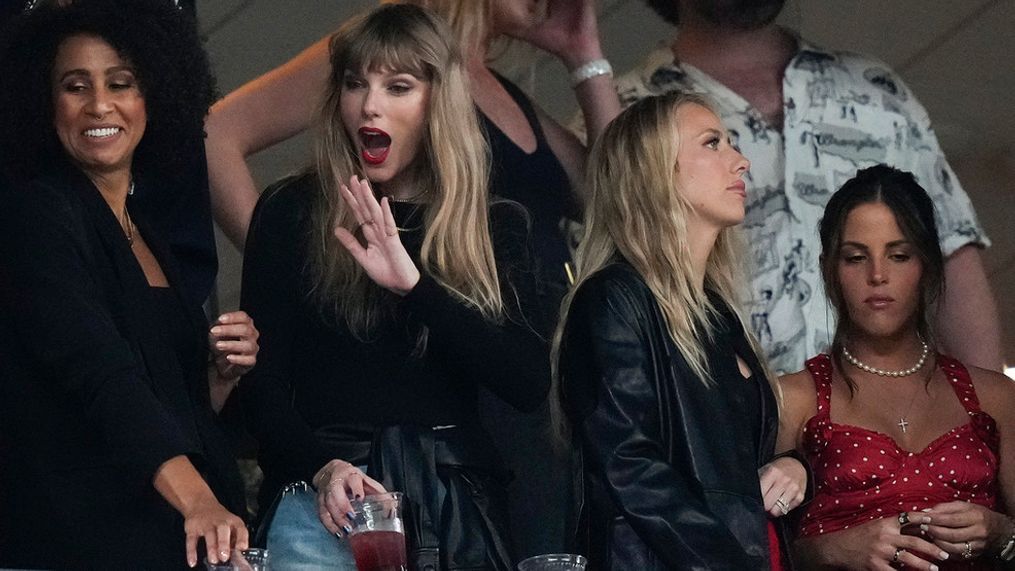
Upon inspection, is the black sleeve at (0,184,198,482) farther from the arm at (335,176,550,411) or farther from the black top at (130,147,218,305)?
the black top at (130,147,218,305)

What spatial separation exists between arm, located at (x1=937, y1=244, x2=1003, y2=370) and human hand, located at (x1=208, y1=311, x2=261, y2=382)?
1.67 m

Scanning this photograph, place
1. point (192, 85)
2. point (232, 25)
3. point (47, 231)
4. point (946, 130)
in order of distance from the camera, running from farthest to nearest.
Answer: point (946, 130) < point (232, 25) < point (192, 85) < point (47, 231)

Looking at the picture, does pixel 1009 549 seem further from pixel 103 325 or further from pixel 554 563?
pixel 103 325

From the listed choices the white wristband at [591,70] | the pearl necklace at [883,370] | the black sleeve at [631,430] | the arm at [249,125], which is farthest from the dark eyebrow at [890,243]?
the arm at [249,125]

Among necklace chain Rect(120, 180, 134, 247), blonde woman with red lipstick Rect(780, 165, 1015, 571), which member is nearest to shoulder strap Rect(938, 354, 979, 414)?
blonde woman with red lipstick Rect(780, 165, 1015, 571)

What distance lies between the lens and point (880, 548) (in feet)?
12.0

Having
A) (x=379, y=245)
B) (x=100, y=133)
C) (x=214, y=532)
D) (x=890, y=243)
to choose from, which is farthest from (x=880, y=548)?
(x=100, y=133)

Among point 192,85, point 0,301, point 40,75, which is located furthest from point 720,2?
point 0,301

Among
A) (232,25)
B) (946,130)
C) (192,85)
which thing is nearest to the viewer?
(192,85)

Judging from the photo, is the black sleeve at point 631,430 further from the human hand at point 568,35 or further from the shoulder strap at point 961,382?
the human hand at point 568,35

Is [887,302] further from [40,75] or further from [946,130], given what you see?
[946,130]

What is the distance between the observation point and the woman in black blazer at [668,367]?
3.34 metres

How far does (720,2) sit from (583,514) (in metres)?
1.67

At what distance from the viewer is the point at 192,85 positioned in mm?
3840
